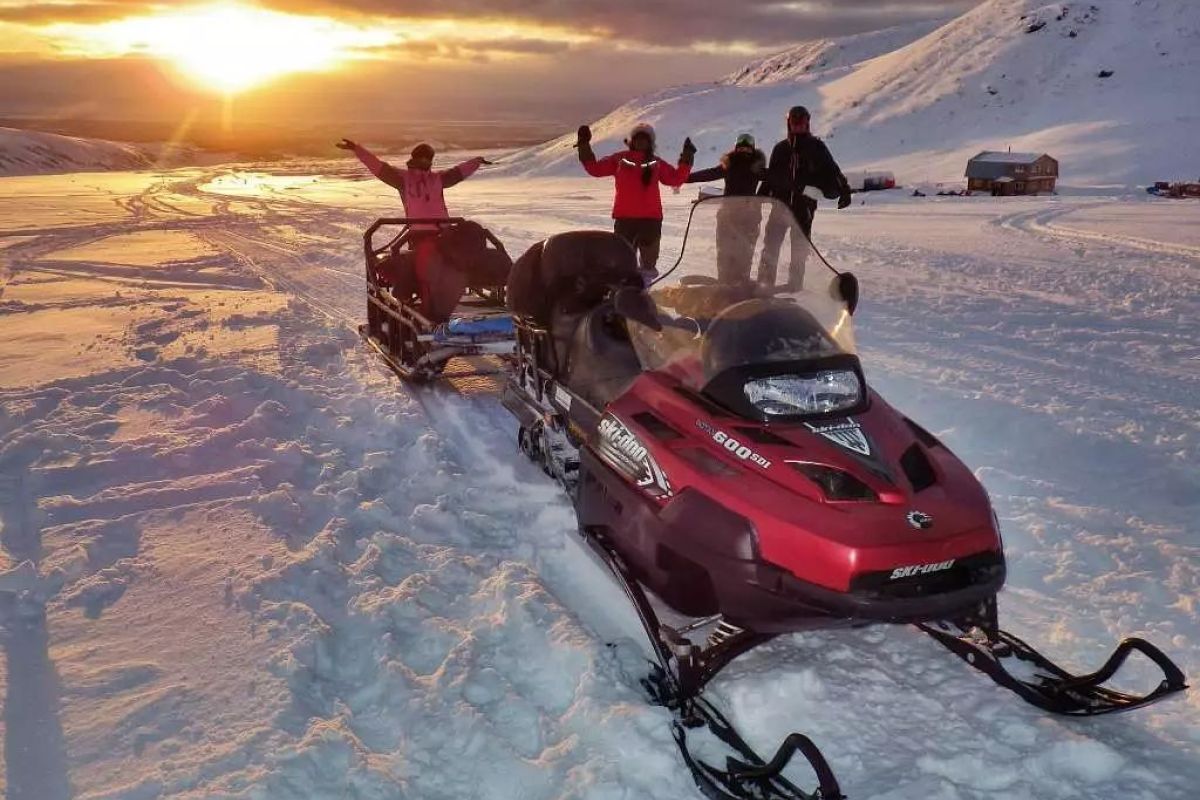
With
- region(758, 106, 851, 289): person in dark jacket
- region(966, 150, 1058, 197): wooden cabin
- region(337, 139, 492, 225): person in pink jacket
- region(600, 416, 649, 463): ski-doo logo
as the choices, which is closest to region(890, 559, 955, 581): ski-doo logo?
region(600, 416, 649, 463): ski-doo logo

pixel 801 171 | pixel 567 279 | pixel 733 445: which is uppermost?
pixel 801 171

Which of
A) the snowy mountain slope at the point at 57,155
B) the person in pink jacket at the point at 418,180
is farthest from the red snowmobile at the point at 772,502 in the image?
the snowy mountain slope at the point at 57,155

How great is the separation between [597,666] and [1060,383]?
4.72 meters

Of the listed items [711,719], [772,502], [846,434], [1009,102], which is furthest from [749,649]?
[1009,102]

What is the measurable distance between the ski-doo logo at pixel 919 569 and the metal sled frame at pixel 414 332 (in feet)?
13.5

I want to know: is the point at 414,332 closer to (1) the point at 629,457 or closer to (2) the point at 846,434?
(1) the point at 629,457

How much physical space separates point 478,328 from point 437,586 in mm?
2972

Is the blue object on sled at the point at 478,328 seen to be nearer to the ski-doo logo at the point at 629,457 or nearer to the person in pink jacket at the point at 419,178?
the person in pink jacket at the point at 419,178

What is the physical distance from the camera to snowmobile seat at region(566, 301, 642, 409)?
166 inches

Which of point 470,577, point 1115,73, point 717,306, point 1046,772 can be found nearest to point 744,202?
point 717,306

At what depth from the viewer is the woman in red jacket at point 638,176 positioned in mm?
7609

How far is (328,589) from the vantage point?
373 centimetres

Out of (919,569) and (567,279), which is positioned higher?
(567,279)

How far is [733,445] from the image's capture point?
2957 millimetres
